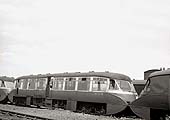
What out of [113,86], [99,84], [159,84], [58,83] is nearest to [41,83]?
[58,83]

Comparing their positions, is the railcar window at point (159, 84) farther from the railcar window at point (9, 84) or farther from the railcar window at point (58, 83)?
the railcar window at point (9, 84)

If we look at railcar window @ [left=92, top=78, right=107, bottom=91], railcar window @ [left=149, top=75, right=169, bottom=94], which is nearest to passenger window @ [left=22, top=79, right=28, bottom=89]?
railcar window @ [left=92, top=78, right=107, bottom=91]

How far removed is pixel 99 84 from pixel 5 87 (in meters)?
13.3

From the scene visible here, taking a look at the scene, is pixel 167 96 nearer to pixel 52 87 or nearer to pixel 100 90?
pixel 100 90

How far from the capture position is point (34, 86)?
22781mm

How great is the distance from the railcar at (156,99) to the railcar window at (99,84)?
15.8 feet

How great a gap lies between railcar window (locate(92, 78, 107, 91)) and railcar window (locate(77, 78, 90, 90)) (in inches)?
19.8

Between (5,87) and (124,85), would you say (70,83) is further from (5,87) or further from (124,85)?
(5,87)

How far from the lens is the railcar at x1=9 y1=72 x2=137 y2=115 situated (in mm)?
16172

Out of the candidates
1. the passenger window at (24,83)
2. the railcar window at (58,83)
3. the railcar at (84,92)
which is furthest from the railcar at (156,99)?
the passenger window at (24,83)

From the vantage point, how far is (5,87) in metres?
27.1

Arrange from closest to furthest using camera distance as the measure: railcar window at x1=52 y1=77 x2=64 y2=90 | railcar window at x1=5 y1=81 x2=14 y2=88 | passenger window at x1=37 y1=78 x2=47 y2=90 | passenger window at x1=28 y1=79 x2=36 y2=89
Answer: railcar window at x1=52 y1=77 x2=64 y2=90 < passenger window at x1=37 y1=78 x2=47 y2=90 < passenger window at x1=28 y1=79 x2=36 y2=89 < railcar window at x1=5 y1=81 x2=14 y2=88

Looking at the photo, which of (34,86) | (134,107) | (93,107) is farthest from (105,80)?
(34,86)

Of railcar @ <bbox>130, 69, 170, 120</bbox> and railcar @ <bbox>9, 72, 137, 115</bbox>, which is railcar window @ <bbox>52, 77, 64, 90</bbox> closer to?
railcar @ <bbox>9, 72, 137, 115</bbox>
